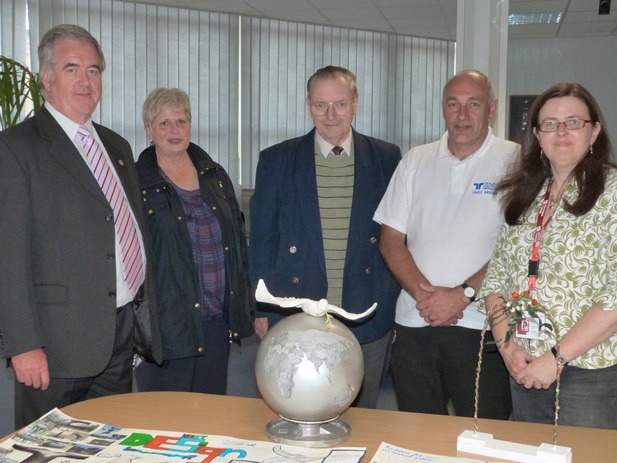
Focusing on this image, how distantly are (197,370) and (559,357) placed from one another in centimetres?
140

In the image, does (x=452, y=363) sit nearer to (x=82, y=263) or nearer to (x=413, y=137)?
(x=82, y=263)

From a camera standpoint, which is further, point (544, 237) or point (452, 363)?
point (452, 363)

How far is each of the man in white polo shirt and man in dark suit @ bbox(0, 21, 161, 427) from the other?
96 centimetres

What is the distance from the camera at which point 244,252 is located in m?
2.97

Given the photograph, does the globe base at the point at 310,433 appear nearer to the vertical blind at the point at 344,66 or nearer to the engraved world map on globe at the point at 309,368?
the engraved world map on globe at the point at 309,368

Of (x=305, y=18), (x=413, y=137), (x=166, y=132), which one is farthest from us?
(x=413, y=137)

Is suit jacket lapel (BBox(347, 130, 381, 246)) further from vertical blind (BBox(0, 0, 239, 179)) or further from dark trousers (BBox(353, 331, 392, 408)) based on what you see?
vertical blind (BBox(0, 0, 239, 179))

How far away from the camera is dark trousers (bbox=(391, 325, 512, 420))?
2.56 meters

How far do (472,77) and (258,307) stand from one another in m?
1.17

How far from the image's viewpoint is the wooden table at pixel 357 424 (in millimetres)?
1752

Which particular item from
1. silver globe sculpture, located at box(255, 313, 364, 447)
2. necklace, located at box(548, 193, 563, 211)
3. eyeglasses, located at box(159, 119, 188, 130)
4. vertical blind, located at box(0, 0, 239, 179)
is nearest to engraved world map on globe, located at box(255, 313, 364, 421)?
silver globe sculpture, located at box(255, 313, 364, 447)

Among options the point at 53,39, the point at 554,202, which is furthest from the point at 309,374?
the point at 53,39

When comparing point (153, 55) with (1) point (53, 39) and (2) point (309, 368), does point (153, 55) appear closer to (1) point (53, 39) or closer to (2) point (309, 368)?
(1) point (53, 39)

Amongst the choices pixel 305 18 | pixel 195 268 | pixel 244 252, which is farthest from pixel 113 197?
pixel 305 18
